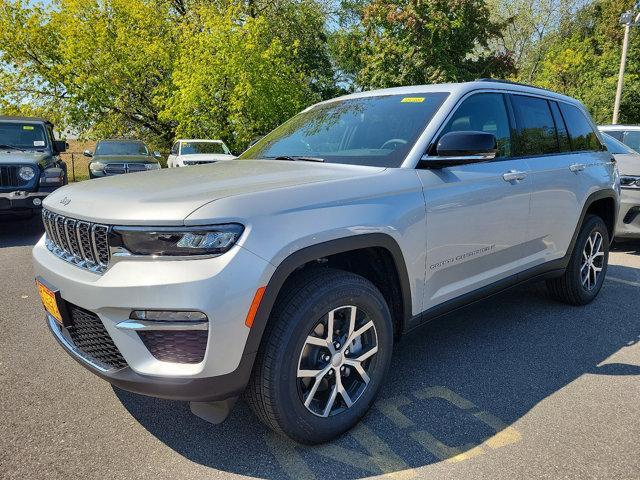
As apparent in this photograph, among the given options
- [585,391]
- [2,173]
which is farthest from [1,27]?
[585,391]

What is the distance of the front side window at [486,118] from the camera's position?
10.6ft

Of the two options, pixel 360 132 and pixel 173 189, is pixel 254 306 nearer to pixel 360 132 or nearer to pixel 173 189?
pixel 173 189

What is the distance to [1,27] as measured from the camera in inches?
782

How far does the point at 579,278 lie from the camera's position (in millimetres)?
4461

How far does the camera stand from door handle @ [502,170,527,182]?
Result: 337cm

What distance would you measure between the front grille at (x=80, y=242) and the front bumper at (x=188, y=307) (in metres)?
0.11

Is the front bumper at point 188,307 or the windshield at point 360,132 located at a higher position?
the windshield at point 360,132

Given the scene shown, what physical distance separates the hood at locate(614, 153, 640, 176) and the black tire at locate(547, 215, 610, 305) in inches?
95.7

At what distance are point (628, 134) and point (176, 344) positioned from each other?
28.1 feet

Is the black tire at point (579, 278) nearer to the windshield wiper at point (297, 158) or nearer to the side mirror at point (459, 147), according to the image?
the side mirror at point (459, 147)

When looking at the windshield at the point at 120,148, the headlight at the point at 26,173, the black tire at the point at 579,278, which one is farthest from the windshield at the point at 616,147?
the windshield at the point at 120,148

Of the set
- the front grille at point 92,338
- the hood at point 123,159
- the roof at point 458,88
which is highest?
the roof at point 458,88

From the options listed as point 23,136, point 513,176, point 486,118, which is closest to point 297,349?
point 513,176

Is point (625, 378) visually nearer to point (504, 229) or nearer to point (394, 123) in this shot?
point (504, 229)
